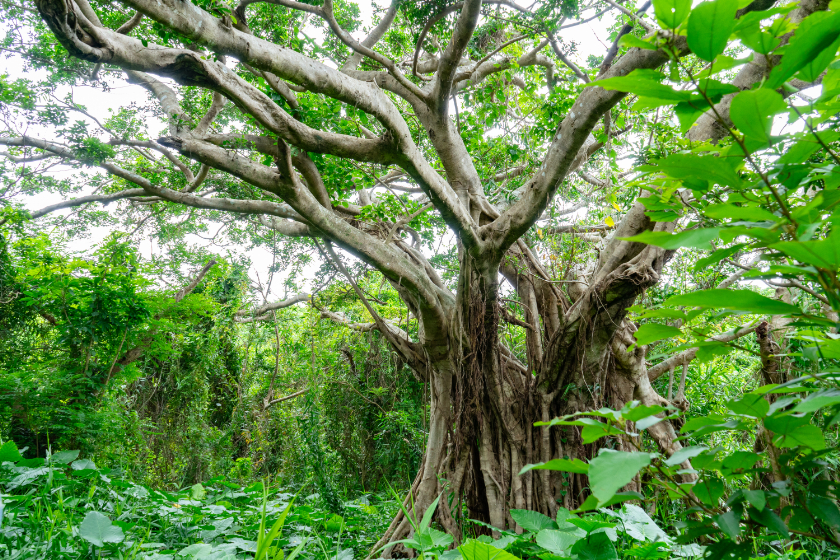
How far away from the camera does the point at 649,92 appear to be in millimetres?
578

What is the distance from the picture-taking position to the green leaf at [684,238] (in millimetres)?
496

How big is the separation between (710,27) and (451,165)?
3762mm

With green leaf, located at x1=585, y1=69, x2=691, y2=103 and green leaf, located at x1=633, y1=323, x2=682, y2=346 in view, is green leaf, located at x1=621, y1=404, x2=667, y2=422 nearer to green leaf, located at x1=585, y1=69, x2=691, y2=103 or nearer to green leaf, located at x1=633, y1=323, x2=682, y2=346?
green leaf, located at x1=633, y1=323, x2=682, y2=346

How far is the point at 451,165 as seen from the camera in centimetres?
421

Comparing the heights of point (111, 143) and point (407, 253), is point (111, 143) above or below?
above

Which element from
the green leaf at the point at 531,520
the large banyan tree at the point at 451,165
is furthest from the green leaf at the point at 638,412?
the large banyan tree at the point at 451,165

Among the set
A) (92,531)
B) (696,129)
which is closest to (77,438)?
(92,531)

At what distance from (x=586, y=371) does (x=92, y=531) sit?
318 centimetres

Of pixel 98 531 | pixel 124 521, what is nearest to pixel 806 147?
pixel 98 531

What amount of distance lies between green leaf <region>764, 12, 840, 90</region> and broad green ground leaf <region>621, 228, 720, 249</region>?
0.19m

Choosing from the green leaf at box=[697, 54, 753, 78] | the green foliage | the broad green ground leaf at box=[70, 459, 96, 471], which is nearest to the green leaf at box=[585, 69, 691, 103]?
the green leaf at box=[697, 54, 753, 78]

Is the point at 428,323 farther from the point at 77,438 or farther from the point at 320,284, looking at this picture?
the point at 77,438

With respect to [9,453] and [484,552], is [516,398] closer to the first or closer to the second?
[484,552]

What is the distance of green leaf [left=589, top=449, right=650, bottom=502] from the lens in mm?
450
